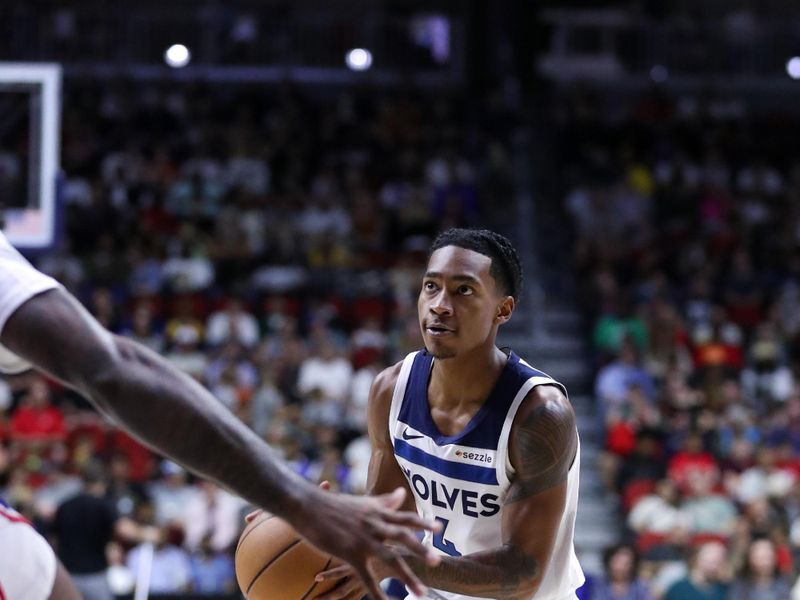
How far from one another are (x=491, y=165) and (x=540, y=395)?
11533 mm

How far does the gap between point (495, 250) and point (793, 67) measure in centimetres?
1532

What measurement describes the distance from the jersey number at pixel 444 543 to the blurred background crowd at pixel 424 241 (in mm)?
4806

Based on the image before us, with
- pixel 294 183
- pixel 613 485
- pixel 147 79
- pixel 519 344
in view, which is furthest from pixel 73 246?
pixel 613 485

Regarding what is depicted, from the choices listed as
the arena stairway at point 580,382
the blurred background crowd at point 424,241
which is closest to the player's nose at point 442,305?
the blurred background crowd at point 424,241

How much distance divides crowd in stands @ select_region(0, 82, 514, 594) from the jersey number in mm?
4795

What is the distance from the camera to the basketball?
3.54 meters

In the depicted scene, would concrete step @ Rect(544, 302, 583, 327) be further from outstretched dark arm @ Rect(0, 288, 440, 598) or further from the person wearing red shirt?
outstretched dark arm @ Rect(0, 288, 440, 598)

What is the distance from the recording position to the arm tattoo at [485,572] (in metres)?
3.57

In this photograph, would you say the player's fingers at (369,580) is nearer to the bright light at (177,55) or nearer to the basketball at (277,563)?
the basketball at (277,563)

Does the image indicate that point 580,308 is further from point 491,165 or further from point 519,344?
point 491,165

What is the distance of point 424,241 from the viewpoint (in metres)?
13.5

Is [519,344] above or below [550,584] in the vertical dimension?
below

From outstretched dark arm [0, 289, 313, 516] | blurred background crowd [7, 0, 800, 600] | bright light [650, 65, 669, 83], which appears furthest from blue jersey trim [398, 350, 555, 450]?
bright light [650, 65, 669, 83]

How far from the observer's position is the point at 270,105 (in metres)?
15.5
